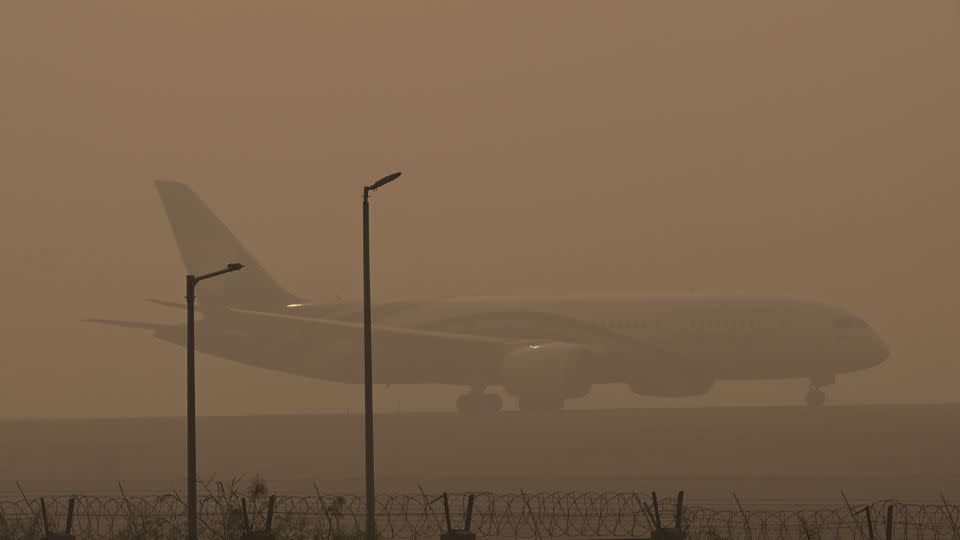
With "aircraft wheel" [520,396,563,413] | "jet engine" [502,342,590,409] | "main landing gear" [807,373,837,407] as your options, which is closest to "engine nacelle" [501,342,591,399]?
"jet engine" [502,342,590,409]

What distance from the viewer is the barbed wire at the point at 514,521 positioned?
24297mm

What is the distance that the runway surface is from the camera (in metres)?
35.0

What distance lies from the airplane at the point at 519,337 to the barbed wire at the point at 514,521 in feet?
131

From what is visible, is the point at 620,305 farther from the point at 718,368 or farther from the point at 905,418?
the point at 905,418

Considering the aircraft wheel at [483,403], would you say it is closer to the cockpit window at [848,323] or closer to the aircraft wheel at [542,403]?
the aircraft wheel at [542,403]

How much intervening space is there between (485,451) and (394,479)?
1101cm

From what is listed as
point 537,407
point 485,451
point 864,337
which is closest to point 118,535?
point 485,451

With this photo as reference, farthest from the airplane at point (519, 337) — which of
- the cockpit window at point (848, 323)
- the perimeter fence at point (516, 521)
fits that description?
the perimeter fence at point (516, 521)

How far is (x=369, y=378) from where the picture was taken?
85.0ft

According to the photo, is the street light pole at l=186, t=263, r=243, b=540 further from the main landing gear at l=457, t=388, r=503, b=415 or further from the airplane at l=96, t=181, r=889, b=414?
the main landing gear at l=457, t=388, r=503, b=415

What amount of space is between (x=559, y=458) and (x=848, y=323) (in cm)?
3070

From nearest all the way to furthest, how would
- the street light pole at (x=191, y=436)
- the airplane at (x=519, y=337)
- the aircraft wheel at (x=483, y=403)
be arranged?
1. the street light pole at (x=191, y=436)
2. the airplane at (x=519, y=337)
3. the aircraft wheel at (x=483, y=403)

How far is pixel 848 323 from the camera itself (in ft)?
235

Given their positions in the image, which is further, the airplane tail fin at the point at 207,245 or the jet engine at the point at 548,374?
the airplane tail fin at the point at 207,245
